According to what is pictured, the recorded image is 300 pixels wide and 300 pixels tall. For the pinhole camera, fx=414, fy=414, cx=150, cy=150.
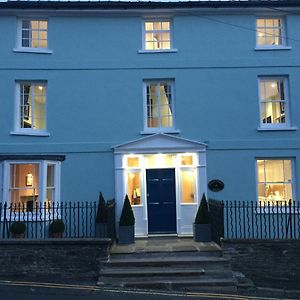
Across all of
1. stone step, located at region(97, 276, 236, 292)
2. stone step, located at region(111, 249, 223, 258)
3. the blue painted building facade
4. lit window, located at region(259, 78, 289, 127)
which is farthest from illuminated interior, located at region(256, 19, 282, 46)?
stone step, located at region(97, 276, 236, 292)

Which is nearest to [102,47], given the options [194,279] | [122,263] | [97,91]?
[97,91]

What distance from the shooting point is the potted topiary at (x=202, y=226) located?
13.0m

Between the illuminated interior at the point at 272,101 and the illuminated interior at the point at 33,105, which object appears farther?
the illuminated interior at the point at 272,101

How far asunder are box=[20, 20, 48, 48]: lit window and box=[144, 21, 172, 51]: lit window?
3.72 m

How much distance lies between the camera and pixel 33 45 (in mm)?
15195

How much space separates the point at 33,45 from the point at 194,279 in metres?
10.2

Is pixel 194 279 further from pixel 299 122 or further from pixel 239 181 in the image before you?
pixel 299 122

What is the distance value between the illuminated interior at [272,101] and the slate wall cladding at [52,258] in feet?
25.3

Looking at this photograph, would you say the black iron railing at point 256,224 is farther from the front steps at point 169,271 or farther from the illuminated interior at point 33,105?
the illuminated interior at point 33,105

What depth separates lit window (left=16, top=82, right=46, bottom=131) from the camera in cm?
1477

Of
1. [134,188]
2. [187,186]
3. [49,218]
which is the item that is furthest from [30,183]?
[187,186]

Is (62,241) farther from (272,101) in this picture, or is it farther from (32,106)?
(272,101)

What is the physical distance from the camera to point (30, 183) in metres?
14.3

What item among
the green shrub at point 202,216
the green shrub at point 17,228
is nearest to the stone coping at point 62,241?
the green shrub at point 17,228
